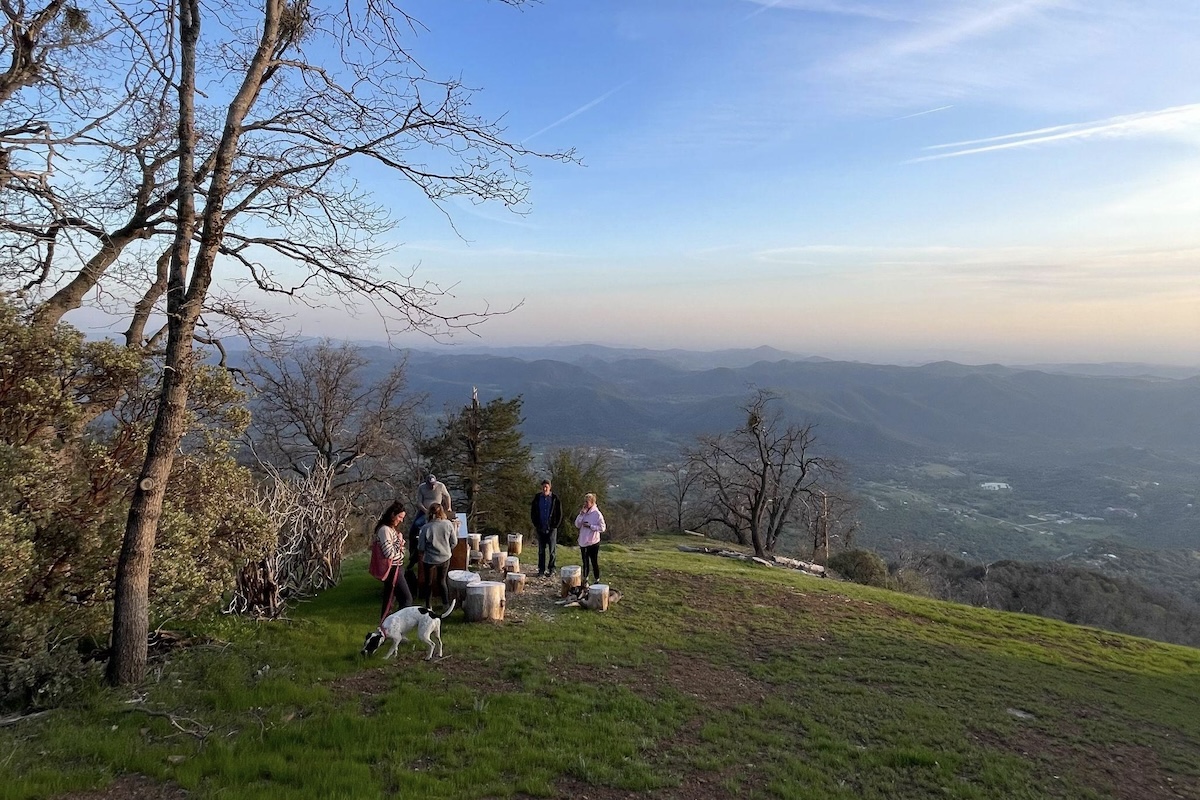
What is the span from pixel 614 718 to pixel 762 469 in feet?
84.1

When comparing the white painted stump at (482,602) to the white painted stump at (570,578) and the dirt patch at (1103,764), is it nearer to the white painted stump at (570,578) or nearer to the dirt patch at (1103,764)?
the white painted stump at (570,578)

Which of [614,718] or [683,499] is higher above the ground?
[614,718]

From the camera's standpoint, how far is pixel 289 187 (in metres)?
6.19

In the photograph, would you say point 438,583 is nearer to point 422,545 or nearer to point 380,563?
point 422,545

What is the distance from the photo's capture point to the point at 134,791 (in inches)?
169

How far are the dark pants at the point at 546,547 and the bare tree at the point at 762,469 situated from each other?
17708 millimetres

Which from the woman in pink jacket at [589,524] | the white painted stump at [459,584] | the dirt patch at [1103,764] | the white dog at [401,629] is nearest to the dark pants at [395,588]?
the white dog at [401,629]

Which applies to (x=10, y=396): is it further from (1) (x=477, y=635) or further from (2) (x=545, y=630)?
(2) (x=545, y=630)

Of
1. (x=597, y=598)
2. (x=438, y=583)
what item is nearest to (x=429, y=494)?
(x=438, y=583)

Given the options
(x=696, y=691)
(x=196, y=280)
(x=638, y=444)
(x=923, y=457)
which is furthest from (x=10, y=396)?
(x=923, y=457)

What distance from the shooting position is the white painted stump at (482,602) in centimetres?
973

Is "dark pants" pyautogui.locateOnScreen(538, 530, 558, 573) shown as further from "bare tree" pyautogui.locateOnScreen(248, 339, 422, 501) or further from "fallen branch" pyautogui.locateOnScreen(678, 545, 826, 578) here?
"bare tree" pyautogui.locateOnScreen(248, 339, 422, 501)

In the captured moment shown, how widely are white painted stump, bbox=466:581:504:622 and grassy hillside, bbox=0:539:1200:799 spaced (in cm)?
30

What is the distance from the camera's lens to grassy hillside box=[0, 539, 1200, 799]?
188 inches
